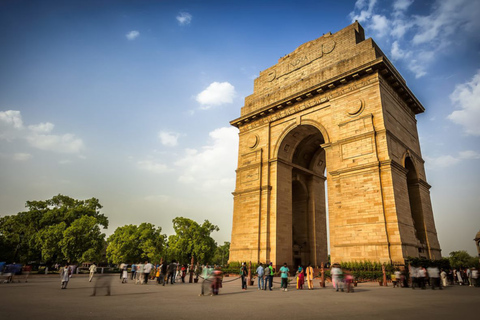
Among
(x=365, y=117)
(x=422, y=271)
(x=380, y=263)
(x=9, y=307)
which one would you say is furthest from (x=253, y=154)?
(x=9, y=307)

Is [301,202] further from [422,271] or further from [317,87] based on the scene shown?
[422,271]

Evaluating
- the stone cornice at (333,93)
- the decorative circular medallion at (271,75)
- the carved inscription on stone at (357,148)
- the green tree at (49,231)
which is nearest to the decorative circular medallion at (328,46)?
the stone cornice at (333,93)

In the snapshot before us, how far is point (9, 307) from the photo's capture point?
685cm

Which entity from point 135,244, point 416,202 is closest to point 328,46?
point 416,202

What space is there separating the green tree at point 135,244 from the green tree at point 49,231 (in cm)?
829

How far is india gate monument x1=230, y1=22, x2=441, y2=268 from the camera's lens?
16.1m

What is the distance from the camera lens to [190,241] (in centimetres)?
4466

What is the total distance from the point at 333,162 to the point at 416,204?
6.56m

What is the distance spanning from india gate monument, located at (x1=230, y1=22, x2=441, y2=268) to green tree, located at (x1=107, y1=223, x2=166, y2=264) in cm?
2644

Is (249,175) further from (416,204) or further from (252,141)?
(416,204)

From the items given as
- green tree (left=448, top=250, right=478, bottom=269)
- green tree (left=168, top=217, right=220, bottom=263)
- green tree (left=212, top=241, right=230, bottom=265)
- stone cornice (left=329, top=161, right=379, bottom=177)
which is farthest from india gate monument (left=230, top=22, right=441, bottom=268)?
green tree (left=212, top=241, right=230, bottom=265)

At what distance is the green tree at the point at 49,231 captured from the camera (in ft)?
103

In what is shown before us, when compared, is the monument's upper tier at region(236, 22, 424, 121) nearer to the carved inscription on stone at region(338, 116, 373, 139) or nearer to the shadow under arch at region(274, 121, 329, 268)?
the carved inscription on stone at region(338, 116, 373, 139)

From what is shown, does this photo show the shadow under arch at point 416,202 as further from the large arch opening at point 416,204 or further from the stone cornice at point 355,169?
the stone cornice at point 355,169
